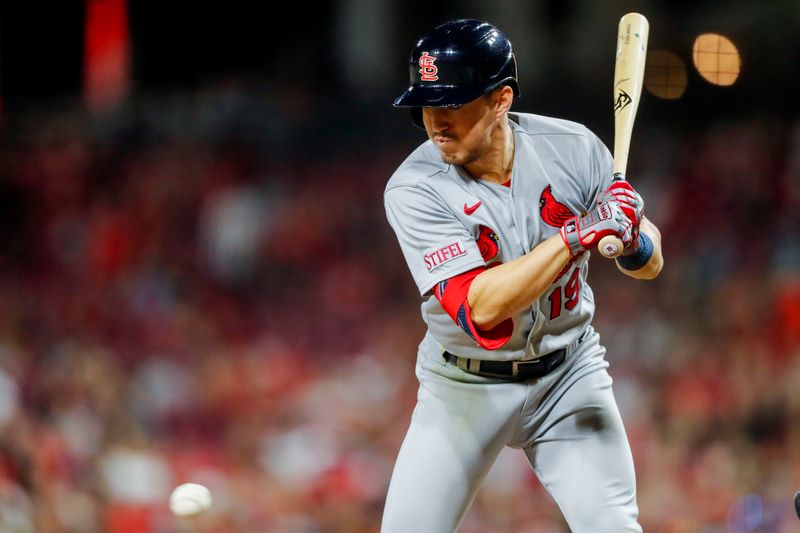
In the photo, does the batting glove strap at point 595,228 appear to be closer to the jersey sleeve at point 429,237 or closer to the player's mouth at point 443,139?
the jersey sleeve at point 429,237

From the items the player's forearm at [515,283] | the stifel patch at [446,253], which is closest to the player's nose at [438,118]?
the stifel patch at [446,253]

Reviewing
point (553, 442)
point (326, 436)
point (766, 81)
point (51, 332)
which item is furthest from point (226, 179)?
point (553, 442)

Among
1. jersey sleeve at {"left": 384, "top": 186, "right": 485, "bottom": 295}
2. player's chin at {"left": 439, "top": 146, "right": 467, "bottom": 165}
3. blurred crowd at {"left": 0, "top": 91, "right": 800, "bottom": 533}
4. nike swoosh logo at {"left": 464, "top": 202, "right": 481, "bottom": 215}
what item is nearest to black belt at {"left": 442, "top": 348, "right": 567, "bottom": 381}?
jersey sleeve at {"left": 384, "top": 186, "right": 485, "bottom": 295}

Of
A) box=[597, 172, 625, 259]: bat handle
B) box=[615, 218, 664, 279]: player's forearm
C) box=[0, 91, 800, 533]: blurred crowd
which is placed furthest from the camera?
box=[0, 91, 800, 533]: blurred crowd

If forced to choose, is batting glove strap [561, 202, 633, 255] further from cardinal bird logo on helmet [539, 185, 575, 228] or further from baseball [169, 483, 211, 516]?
baseball [169, 483, 211, 516]

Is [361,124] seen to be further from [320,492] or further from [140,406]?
[320,492]

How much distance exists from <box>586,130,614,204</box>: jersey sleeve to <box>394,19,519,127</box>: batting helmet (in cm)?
36

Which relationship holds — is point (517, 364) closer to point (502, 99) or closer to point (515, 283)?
point (515, 283)

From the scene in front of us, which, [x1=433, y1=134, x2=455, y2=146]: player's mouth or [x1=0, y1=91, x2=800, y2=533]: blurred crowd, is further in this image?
[x1=0, y1=91, x2=800, y2=533]: blurred crowd

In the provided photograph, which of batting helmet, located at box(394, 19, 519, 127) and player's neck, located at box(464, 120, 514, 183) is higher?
batting helmet, located at box(394, 19, 519, 127)

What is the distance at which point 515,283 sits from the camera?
2770mm

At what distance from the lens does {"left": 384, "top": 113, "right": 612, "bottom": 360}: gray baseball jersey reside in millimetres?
3035

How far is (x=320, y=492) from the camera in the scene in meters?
6.79

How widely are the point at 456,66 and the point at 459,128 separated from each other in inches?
6.6
